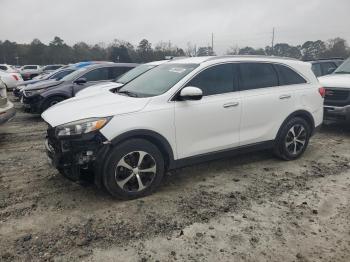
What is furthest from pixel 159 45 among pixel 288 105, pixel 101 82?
pixel 288 105

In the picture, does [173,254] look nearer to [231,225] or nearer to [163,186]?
[231,225]

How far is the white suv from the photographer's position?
3814 millimetres

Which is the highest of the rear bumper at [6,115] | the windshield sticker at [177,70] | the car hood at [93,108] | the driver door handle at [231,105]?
the windshield sticker at [177,70]

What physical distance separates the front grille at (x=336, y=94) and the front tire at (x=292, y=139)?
91.9 inches

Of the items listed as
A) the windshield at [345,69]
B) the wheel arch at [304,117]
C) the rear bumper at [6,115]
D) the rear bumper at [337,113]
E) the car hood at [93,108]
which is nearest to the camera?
the car hood at [93,108]

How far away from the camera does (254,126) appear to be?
5.02 meters

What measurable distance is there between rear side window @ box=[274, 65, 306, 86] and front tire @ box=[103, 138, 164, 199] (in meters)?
2.53

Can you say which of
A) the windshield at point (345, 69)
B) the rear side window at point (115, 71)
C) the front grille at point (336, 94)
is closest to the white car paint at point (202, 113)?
the front grille at point (336, 94)

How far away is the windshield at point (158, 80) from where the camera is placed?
14.7ft

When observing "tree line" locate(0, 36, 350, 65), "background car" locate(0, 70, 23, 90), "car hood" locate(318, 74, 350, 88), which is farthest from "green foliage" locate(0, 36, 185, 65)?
"car hood" locate(318, 74, 350, 88)

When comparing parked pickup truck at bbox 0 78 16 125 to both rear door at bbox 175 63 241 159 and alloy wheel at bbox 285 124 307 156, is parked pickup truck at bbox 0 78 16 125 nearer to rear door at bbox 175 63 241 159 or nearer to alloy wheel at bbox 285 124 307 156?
rear door at bbox 175 63 241 159

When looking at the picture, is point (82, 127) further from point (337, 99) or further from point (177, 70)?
point (337, 99)

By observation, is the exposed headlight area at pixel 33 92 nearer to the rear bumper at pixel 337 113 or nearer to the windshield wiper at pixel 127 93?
the windshield wiper at pixel 127 93

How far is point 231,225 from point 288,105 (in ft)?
8.55
